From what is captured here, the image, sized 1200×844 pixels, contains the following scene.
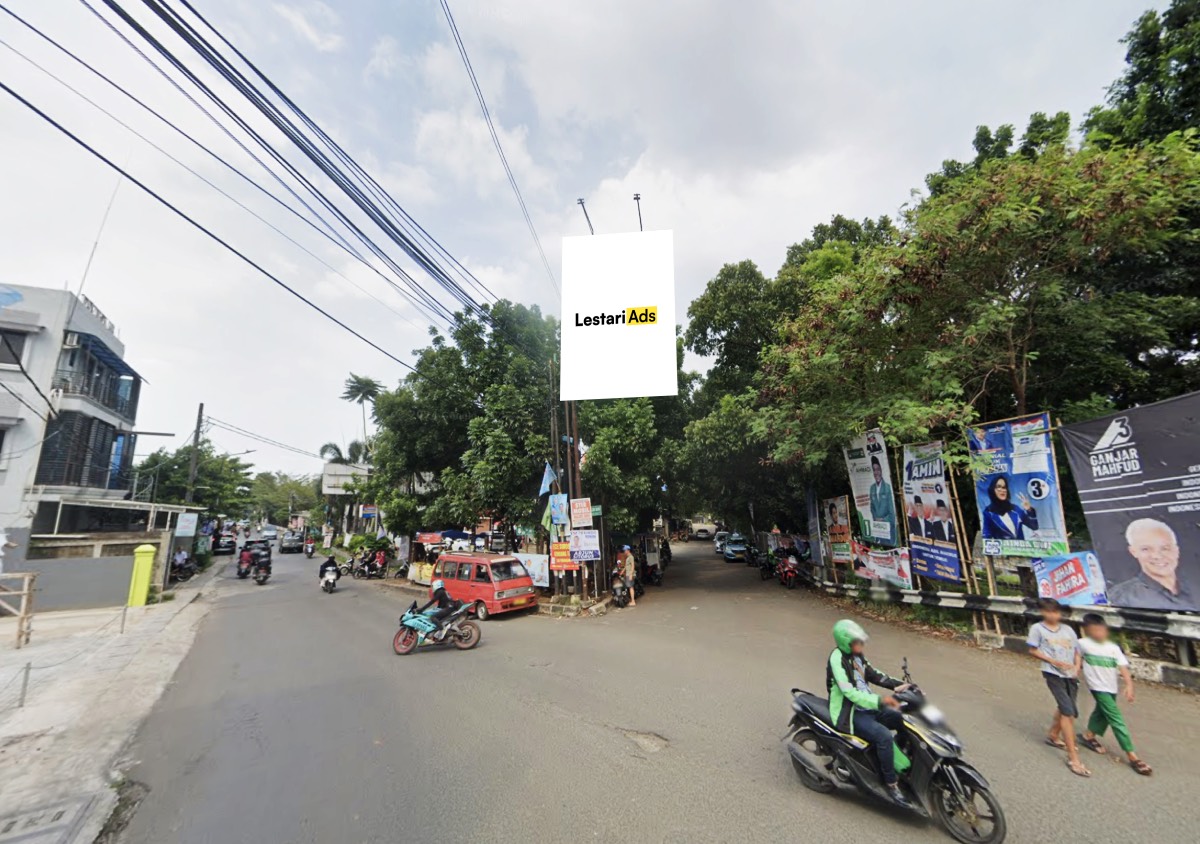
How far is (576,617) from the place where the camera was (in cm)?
1310

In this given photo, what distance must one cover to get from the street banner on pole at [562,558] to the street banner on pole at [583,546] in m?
0.26

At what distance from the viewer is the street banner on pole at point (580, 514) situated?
1375 centimetres

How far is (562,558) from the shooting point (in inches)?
564

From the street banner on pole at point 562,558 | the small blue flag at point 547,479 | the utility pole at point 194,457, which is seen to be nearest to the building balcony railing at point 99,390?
the utility pole at point 194,457

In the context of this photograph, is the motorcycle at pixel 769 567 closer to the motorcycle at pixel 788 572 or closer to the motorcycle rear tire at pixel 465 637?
the motorcycle at pixel 788 572

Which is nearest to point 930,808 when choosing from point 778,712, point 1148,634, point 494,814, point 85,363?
point 778,712

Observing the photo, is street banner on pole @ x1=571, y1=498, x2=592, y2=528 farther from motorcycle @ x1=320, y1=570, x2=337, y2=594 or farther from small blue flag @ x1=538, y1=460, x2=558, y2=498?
motorcycle @ x1=320, y1=570, x2=337, y2=594

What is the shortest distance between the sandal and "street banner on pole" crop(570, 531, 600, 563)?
10.4 metres

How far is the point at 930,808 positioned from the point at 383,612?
46.3ft

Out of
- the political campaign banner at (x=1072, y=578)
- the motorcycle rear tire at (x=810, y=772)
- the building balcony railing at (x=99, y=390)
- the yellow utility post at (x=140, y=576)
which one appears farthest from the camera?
the building balcony railing at (x=99, y=390)

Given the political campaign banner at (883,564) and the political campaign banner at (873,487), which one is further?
the political campaign banner at (873,487)

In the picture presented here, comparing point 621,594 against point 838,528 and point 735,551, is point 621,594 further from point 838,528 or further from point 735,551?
point 735,551

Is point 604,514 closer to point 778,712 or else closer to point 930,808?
point 778,712

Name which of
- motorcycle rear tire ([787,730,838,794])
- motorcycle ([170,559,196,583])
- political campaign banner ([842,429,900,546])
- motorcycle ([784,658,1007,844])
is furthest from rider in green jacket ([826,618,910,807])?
motorcycle ([170,559,196,583])
